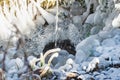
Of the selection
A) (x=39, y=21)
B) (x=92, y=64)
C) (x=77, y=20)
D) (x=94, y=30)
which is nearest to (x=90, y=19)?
(x=77, y=20)

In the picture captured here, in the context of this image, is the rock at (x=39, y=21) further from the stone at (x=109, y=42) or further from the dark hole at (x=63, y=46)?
the stone at (x=109, y=42)

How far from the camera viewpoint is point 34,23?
4.70 metres

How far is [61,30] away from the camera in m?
4.64

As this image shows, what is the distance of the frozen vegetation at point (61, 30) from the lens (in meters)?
3.49

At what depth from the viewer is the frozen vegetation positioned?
3487 mm

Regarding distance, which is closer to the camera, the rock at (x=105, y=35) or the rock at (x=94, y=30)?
the rock at (x=105, y=35)

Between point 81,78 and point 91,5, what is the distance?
6.68 feet

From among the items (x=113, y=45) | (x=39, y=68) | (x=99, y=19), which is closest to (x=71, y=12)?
(x=99, y=19)

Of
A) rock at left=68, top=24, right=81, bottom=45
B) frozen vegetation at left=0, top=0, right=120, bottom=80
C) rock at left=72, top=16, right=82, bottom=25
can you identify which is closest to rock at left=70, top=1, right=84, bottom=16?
frozen vegetation at left=0, top=0, right=120, bottom=80

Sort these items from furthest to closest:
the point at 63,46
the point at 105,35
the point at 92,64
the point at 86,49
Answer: the point at 63,46
the point at 105,35
the point at 86,49
the point at 92,64

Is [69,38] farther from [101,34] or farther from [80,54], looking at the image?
[80,54]

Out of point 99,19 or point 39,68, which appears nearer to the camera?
point 39,68

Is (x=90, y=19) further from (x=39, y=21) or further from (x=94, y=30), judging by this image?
(x=39, y=21)

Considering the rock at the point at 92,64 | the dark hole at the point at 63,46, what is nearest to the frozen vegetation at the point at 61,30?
the dark hole at the point at 63,46
